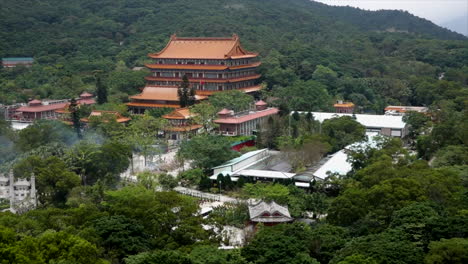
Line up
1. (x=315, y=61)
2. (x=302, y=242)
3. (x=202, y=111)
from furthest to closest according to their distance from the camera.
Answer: (x=315, y=61) < (x=202, y=111) < (x=302, y=242)

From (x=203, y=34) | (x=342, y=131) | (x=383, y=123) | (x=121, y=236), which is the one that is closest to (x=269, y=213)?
(x=121, y=236)

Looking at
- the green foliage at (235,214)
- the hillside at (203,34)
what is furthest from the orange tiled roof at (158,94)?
the green foliage at (235,214)

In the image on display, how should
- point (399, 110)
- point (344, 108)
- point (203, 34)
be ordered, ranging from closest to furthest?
point (399, 110) → point (344, 108) → point (203, 34)

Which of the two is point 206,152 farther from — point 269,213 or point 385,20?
point 385,20

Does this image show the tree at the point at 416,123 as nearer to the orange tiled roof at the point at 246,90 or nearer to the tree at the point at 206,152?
the tree at the point at 206,152

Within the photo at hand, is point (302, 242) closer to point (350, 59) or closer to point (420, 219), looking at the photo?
point (420, 219)

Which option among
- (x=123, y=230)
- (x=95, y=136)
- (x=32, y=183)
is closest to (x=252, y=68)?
(x=95, y=136)
